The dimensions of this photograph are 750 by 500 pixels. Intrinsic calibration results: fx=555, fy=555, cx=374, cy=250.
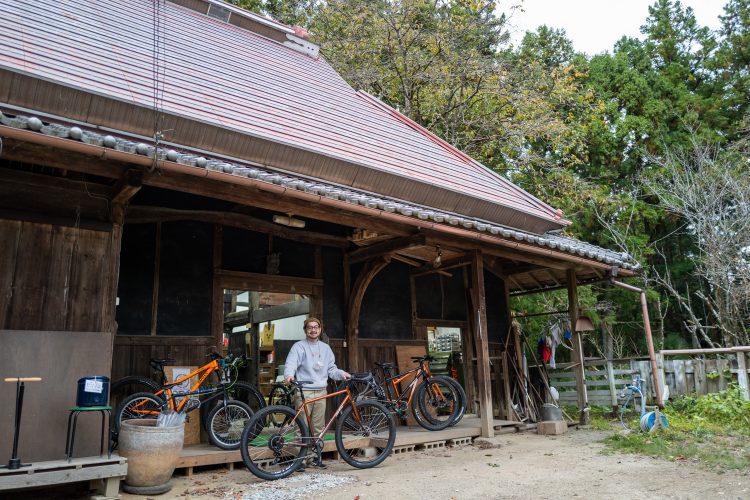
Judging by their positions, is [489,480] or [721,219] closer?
[489,480]

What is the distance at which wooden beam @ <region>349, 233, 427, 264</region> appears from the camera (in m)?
7.40

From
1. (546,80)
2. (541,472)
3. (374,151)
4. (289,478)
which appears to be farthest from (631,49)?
(289,478)

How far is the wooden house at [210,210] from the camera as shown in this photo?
4.96 m

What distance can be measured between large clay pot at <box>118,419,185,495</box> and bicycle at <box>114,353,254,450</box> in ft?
2.22

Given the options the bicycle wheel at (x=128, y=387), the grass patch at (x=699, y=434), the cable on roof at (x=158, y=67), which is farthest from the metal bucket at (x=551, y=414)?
the cable on roof at (x=158, y=67)

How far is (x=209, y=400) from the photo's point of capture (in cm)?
670

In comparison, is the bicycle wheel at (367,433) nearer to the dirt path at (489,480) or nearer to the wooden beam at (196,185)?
the dirt path at (489,480)

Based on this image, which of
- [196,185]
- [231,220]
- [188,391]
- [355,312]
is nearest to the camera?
[196,185]

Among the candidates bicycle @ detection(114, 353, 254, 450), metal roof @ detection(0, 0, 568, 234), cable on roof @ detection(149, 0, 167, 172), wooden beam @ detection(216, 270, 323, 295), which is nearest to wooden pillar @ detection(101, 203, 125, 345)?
cable on roof @ detection(149, 0, 167, 172)

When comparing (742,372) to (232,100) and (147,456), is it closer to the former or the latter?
(232,100)

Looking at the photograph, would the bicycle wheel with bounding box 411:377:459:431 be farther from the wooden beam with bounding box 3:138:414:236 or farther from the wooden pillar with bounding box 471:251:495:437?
the wooden beam with bounding box 3:138:414:236

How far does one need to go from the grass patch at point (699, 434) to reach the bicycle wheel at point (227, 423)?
4658 mm

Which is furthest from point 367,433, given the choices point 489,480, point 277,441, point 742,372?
point 742,372

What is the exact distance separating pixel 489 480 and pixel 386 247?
3553mm
